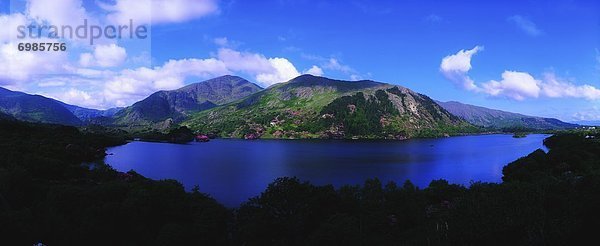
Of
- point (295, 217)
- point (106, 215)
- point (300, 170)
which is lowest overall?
point (300, 170)

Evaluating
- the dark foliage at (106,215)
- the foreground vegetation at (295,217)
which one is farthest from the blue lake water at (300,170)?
the foreground vegetation at (295,217)

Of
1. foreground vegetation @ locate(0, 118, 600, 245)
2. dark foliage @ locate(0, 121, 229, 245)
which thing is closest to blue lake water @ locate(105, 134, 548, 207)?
dark foliage @ locate(0, 121, 229, 245)

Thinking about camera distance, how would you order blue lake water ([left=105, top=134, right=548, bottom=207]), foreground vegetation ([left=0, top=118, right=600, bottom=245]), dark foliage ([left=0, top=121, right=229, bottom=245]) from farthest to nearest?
1. blue lake water ([left=105, top=134, right=548, bottom=207])
2. dark foliage ([left=0, top=121, right=229, bottom=245])
3. foreground vegetation ([left=0, top=118, right=600, bottom=245])

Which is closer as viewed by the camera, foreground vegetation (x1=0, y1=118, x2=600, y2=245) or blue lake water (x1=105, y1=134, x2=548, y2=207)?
foreground vegetation (x1=0, y1=118, x2=600, y2=245)

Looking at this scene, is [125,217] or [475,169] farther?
[475,169]

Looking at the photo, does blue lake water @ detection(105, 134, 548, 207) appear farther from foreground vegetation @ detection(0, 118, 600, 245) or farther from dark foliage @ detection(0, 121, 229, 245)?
foreground vegetation @ detection(0, 118, 600, 245)

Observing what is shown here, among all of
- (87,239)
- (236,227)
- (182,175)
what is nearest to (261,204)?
(236,227)

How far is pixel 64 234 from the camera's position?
38906 mm

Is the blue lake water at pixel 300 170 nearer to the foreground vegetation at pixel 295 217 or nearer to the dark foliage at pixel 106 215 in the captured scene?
the dark foliage at pixel 106 215

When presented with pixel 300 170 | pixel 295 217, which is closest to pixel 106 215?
pixel 295 217

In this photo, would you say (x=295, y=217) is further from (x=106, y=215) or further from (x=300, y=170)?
(x=300, y=170)

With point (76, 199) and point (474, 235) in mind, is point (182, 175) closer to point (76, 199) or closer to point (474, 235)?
point (76, 199)

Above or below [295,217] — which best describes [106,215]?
above

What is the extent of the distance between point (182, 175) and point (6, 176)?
2006 inches
